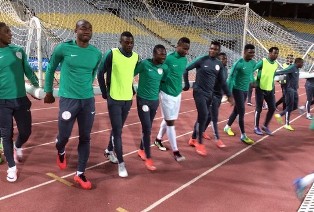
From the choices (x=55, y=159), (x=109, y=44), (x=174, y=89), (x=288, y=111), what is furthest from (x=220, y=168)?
(x=109, y=44)

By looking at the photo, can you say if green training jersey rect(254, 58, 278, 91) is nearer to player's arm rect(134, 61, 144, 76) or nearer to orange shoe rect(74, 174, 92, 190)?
player's arm rect(134, 61, 144, 76)

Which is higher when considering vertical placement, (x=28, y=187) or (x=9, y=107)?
(x=9, y=107)

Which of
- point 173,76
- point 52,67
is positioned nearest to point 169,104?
point 173,76

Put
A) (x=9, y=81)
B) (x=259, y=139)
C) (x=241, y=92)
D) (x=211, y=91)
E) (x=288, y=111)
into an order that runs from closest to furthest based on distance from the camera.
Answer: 1. (x=9, y=81)
2. (x=211, y=91)
3. (x=241, y=92)
4. (x=259, y=139)
5. (x=288, y=111)

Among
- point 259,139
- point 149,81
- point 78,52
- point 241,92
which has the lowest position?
point 259,139

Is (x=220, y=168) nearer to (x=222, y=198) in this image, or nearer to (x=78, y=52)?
(x=222, y=198)

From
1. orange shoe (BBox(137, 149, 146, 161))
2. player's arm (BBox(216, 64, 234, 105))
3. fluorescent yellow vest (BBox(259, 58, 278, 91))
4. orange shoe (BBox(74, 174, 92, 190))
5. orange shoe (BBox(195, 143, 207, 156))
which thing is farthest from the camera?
fluorescent yellow vest (BBox(259, 58, 278, 91))

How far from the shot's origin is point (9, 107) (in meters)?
3.33

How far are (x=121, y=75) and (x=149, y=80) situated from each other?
429 millimetres

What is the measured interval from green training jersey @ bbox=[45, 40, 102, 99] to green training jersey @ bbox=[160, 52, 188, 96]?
1.20 meters

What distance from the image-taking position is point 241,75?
5297 mm

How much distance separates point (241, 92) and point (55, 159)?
118 inches

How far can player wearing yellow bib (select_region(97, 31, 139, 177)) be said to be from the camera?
11.3ft

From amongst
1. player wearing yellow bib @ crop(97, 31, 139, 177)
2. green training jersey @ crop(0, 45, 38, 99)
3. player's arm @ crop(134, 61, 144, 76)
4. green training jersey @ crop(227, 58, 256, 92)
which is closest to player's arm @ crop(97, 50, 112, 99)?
player wearing yellow bib @ crop(97, 31, 139, 177)
